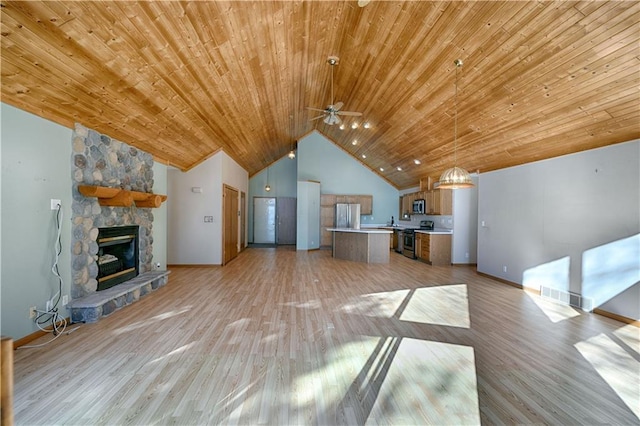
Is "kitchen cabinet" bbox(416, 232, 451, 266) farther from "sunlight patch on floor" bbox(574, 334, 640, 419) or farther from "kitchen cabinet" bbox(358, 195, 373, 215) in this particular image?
"sunlight patch on floor" bbox(574, 334, 640, 419)

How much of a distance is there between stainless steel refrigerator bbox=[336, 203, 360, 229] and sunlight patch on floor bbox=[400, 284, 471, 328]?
5666 mm

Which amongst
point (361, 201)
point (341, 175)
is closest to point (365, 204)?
point (361, 201)

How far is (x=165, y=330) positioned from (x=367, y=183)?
937cm

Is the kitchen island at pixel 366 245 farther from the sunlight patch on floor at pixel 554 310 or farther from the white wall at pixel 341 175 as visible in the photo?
the sunlight patch on floor at pixel 554 310

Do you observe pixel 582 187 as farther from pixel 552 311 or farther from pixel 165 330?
pixel 165 330

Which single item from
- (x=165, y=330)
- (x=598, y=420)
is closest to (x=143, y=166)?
(x=165, y=330)

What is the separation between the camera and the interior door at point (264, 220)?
41.6ft

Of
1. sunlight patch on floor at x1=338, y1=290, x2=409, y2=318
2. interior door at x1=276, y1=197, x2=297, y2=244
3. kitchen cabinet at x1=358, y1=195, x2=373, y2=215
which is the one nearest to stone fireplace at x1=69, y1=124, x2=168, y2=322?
sunlight patch on floor at x1=338, y1=290, x2=409, y2=318

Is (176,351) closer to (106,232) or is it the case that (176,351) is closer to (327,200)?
(106,232)

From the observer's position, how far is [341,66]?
5457mm

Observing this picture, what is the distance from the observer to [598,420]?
6.53ft

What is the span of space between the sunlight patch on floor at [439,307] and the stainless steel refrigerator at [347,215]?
567 centimetres

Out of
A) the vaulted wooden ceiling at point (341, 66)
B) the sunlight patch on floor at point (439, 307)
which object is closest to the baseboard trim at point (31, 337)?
the vaulted wooden ceiling at point (341, 66)

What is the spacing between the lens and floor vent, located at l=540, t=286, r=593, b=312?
4297mm
